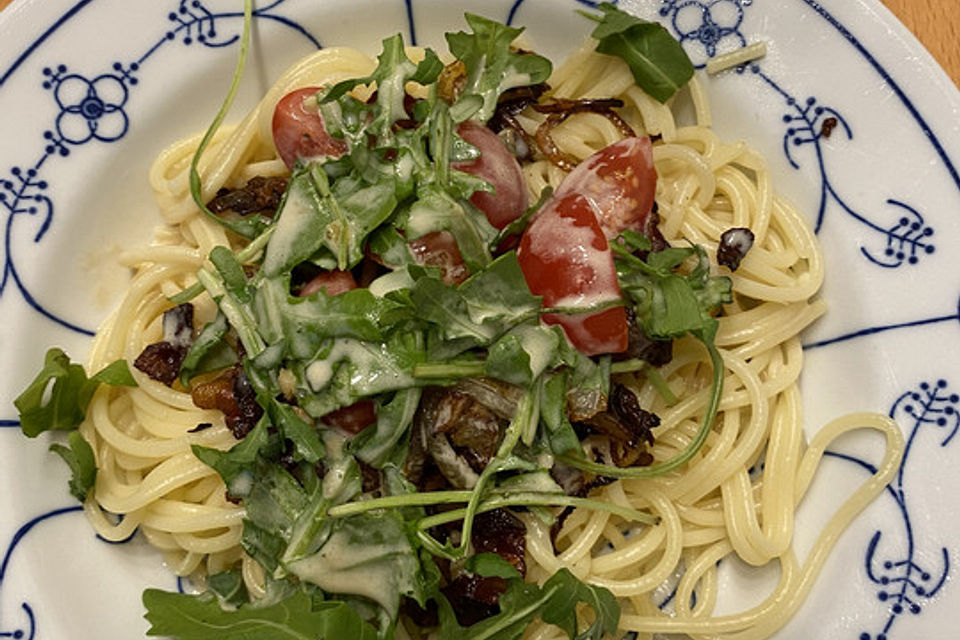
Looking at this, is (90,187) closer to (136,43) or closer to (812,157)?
(136,43)

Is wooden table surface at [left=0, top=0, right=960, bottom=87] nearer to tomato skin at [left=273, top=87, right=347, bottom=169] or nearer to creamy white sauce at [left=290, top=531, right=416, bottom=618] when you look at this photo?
tomato skin at [left=273, top=87, right=347, bottom=169]

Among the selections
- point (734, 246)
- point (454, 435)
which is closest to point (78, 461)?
point (454, 435)

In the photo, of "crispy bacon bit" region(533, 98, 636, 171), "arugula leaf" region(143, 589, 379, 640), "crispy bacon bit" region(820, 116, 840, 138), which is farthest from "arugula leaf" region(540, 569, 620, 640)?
"crispy bacon bit" region(820, 116, 840, 138)

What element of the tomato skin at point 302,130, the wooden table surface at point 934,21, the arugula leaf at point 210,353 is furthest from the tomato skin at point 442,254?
the wooden table surface at point 934,21

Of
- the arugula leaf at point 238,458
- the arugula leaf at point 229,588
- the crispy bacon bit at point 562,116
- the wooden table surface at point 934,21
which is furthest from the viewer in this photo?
the wooden table surface at point 934,21

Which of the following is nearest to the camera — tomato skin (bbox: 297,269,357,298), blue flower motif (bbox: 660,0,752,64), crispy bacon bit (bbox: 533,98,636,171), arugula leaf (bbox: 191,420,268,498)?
arugula leaf (bbox: 191,420,268,498)

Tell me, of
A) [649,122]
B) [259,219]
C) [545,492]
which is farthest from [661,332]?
[259,219]

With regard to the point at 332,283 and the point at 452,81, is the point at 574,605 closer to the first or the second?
the point at 332,283

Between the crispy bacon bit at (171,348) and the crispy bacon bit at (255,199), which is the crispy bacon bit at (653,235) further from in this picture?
the crispy bacon bit at (171,348)
